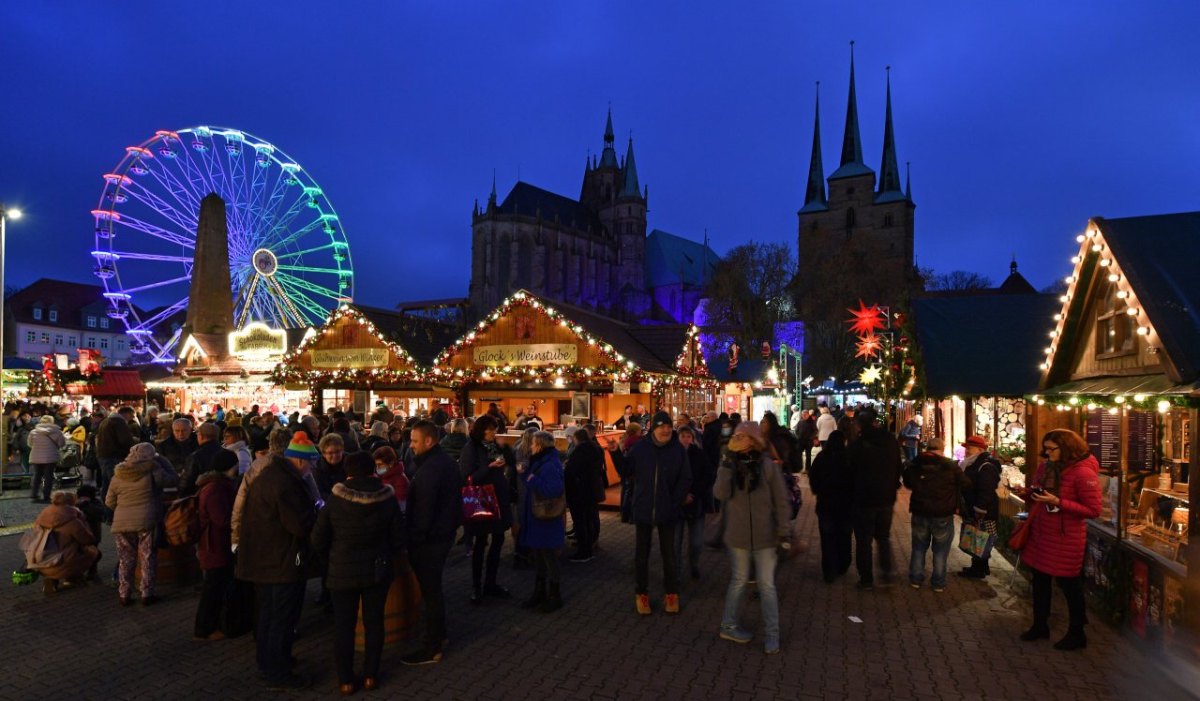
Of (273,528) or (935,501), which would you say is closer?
(273,528)

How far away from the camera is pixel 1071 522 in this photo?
215 inches

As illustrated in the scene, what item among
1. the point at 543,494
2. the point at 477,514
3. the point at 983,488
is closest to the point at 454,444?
the point at 477,514

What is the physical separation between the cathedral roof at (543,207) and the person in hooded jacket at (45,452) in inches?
2709

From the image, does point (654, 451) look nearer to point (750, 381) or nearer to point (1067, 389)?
point (1067, 389)

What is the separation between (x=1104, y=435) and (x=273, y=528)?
894 centimetres

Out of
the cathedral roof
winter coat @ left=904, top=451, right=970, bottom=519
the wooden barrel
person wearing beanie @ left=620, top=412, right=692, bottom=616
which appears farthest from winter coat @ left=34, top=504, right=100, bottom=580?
the cathedral roof

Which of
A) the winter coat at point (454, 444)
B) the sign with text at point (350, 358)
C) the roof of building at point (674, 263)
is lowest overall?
the winter coat at point (454, 444)

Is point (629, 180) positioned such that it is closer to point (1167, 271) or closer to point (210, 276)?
point (210, 276)

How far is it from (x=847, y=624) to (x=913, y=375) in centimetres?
1107

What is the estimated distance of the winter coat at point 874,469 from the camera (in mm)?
7145

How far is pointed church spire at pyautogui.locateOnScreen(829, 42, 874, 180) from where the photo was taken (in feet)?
249

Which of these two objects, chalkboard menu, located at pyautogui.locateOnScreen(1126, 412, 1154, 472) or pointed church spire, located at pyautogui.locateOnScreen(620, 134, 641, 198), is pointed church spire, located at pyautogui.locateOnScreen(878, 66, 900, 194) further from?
chalkboard menu, located at pyautogui.locateOnScreen(1126, 412, 1154, 472)

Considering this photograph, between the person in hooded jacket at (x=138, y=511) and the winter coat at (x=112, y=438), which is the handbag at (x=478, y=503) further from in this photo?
the winter coat at (x=112, y=438)

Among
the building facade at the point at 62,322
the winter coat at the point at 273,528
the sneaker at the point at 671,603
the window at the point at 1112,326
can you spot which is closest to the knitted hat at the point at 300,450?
the winter coat at the point at 273,528
